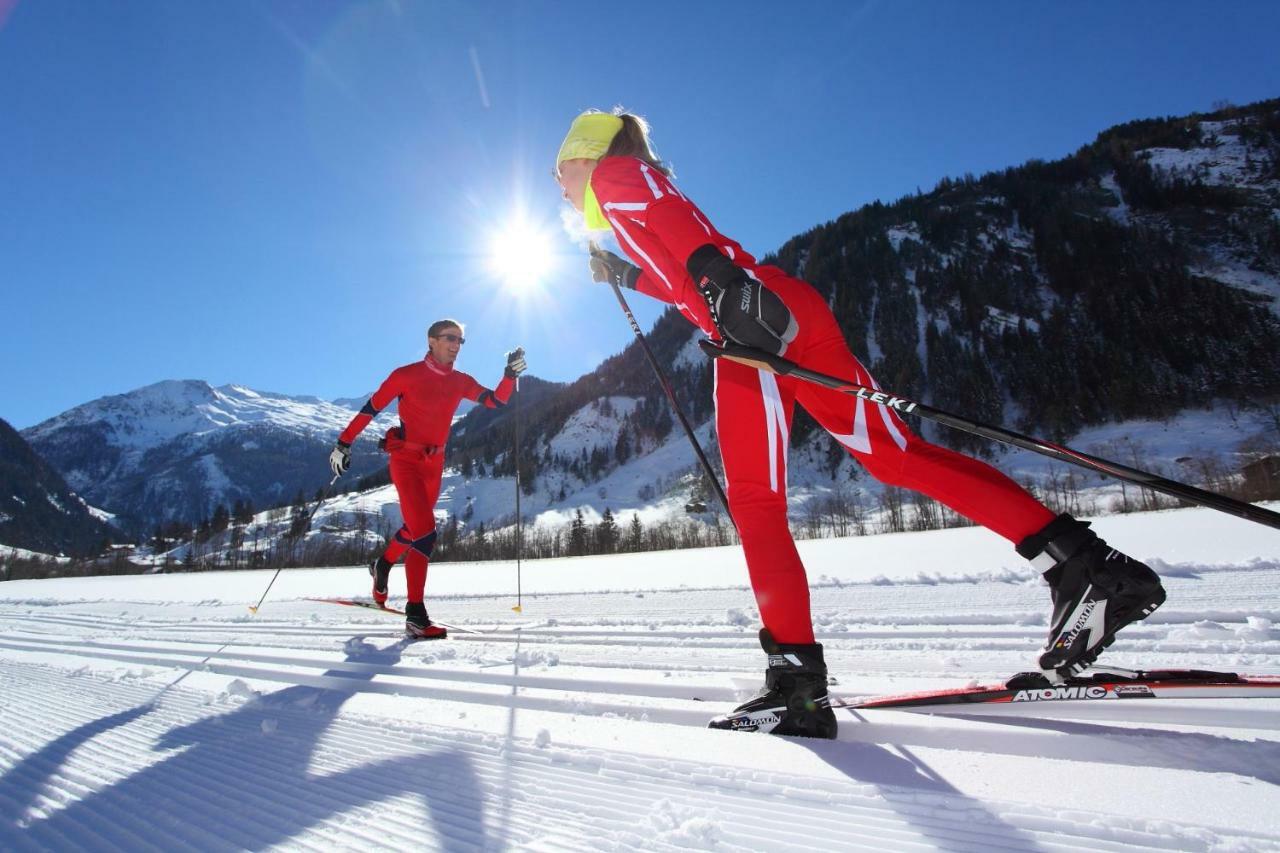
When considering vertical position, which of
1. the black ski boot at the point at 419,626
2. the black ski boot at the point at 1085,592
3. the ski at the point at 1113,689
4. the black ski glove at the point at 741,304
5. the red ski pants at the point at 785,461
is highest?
the black ski glove at the point at 741,304

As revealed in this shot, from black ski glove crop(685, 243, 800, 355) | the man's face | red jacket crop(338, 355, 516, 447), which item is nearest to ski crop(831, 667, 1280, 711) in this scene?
black ski glove crop(685, 243, 800, 355)

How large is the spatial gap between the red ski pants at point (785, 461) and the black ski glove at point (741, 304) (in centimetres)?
13

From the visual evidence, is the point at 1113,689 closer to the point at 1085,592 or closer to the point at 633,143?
the point at 1085,592

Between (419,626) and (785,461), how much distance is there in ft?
9.35

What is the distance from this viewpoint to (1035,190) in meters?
58.9

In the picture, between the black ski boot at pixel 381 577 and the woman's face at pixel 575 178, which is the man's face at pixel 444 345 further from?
the woman's face at pixel 575 178

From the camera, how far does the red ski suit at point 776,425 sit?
4.87ft

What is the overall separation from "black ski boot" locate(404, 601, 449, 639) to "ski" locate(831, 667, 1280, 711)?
2756mm

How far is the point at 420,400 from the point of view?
4363 mm

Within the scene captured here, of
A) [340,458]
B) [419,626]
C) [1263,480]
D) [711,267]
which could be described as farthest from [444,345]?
[1263,480]

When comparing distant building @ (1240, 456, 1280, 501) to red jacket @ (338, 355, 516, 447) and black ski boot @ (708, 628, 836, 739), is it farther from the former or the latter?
red jacket @ (338, 355, 516, 447)

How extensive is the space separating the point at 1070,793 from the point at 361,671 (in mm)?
2470

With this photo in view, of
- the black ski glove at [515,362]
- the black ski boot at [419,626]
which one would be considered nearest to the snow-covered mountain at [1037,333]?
the black ski glove at [515,362]

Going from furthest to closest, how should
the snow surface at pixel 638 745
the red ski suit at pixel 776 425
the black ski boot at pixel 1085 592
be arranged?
the red ski suit at pixel 776 425 < the black ski boot at pixel 1085 592 < the snow surface at pixel 638 745
